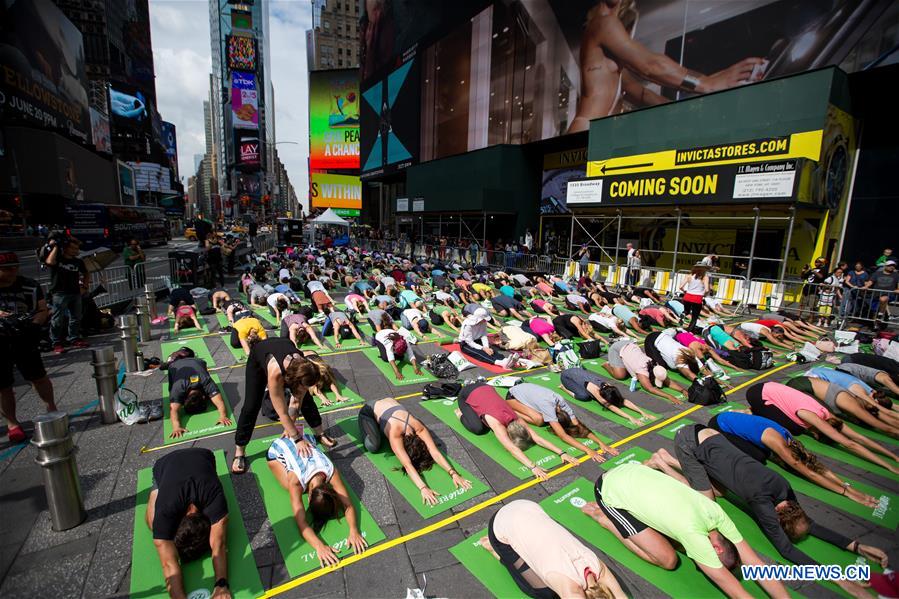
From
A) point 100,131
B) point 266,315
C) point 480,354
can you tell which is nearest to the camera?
point 480,354

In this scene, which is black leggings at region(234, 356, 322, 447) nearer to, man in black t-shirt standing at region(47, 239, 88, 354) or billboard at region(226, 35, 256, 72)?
man in black t-shirt standing at region(47, 239, 88, 354)

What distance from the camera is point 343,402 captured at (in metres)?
6.66

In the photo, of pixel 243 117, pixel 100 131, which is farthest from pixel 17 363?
pixel 243 117

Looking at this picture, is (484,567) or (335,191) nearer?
(484,567)

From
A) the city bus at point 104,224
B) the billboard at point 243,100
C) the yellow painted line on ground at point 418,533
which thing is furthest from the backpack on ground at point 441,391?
the billboard at point 243,100

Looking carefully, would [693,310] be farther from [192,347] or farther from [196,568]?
[192,347]

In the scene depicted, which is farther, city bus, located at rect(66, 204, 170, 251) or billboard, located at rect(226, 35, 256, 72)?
billboard, located at rect(226, 35, 256, 72)

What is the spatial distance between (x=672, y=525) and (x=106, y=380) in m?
7.04

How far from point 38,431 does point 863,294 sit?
17.1 m

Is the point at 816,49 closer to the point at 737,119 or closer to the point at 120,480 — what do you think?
the point at 737,119

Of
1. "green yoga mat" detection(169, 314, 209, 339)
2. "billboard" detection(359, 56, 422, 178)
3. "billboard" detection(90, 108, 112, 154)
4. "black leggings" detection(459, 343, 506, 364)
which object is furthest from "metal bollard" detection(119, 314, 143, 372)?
"billboard" detection(90, 108, 112, 154)

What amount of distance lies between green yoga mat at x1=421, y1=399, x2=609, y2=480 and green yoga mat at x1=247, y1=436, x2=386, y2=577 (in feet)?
5.82

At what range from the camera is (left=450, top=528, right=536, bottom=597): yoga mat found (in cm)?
320

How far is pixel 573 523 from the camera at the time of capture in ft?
13.0
